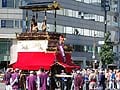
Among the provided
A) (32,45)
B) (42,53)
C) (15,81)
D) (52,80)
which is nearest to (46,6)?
(32,45)

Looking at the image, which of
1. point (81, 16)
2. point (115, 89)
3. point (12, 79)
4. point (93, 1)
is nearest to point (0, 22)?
point (81, 16)

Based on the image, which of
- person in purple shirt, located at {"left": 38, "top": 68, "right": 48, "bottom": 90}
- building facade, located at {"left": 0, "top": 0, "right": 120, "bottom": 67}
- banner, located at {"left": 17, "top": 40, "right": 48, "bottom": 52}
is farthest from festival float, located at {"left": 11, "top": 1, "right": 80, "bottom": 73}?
building facade, located at {"left": 0, "top": 0, "right": 120, "bottom": 67}

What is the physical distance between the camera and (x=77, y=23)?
277ft

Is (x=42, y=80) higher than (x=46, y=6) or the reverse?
the reverse

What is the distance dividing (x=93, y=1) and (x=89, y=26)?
5547 mm

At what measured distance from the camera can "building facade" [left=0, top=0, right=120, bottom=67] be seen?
7000 cm

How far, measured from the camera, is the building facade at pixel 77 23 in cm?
Result: 7000

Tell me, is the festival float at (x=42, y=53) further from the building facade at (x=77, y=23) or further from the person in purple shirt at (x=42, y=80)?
the building facade at (x=77, y=23)

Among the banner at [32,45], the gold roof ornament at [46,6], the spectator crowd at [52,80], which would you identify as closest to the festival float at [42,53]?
the banner at [32,45]

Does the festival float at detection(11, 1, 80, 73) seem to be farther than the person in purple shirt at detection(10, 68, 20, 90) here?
Yes

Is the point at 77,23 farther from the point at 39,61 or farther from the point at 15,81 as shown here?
the point at 15,81

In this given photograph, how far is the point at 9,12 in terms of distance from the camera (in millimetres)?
70000

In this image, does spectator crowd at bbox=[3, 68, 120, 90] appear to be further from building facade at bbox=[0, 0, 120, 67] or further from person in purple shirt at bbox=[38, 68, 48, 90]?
building facade at bbox=[0, 0, 120, 67]

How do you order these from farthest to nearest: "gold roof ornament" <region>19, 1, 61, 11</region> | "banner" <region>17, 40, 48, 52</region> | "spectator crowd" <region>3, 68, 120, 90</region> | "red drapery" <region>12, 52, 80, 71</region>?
"gold roof ornament" <region>19, 1, 61, 11</region>, "banner" <region>17, 40, 48, 52</region>, "red drapery" <region>12, 52, 80, 71</region>, "spectator crowd" <region>3, 68, 120, 90</region>
